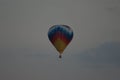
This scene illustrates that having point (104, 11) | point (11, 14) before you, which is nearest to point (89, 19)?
point (104, 11)

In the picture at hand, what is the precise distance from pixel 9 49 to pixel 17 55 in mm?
92

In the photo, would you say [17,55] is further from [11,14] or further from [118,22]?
[118,22]

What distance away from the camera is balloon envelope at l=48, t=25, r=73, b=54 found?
1821mm

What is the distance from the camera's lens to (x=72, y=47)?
1854 millimetres

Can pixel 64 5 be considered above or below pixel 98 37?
above

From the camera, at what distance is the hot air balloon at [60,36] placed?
182cm

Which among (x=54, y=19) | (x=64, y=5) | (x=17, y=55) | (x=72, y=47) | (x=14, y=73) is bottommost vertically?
(x=14, y=73)

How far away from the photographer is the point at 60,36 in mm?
1826

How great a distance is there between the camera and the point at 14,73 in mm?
1860

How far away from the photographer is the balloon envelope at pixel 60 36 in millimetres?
1821

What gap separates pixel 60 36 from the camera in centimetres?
183

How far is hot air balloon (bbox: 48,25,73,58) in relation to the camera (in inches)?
71.7

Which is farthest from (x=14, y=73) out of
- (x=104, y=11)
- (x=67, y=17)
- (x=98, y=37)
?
(x=104, y=11)

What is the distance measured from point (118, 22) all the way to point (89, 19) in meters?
0.26
